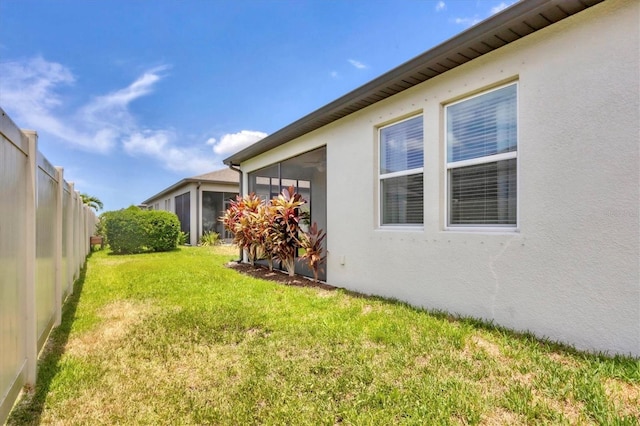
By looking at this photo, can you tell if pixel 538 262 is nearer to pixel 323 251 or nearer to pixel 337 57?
pixel 323 251

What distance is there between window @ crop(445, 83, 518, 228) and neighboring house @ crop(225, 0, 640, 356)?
0.01 metres

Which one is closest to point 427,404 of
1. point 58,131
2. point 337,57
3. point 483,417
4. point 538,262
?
point 483,417

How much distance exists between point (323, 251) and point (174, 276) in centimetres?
348

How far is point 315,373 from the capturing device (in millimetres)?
2920

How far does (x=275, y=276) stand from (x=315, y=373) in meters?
5.18

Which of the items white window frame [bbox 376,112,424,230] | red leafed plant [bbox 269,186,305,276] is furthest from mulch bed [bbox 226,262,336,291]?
white window frame [bbox 376,112,424,230]

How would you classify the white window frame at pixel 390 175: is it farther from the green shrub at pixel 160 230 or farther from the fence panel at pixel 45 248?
the green shrub at pixel 160 230

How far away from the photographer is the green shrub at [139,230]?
45.1ft

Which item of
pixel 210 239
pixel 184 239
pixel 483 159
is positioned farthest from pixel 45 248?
pixel 184 239

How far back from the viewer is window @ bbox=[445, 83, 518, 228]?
3934mm

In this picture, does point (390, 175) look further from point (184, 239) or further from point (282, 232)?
point (184, 239)

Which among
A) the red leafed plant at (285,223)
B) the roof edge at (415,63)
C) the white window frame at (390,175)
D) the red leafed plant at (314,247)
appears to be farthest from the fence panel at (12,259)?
the red leafed plant at (285,223)

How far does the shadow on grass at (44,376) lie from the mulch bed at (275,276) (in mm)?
3722

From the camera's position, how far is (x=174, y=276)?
305 inches
